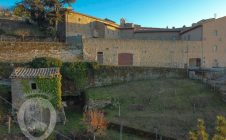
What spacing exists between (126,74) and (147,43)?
8.20 meters

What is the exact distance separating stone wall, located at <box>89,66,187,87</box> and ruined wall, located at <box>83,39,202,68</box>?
17.8 ft

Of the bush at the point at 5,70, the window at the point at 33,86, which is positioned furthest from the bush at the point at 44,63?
the window at the point at 33,86

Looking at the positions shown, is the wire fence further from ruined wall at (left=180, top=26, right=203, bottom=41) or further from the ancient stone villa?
ruined wall at (left=180, top=26, right=203, bottom=41)

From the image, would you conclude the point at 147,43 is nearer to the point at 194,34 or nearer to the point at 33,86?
the point at 194,34

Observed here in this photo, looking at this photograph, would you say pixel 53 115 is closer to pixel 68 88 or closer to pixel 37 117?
pixel 37 117

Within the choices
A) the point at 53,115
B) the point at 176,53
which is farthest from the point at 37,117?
the point at 176,53

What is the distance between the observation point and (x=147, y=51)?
121 ft

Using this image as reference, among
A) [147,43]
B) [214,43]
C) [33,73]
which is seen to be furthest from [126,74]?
[214,43]

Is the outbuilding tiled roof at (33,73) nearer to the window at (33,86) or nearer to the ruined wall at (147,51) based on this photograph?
the window at (33,86)

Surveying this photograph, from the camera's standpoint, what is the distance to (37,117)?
70.3 feet

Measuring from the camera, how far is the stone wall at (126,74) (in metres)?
Result: 29.2

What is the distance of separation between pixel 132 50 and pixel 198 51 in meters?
8.41

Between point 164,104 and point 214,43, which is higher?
point 214,43

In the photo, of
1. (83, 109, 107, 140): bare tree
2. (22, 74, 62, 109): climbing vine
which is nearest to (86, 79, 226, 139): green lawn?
(83, 109, 107, 140): bare tree
